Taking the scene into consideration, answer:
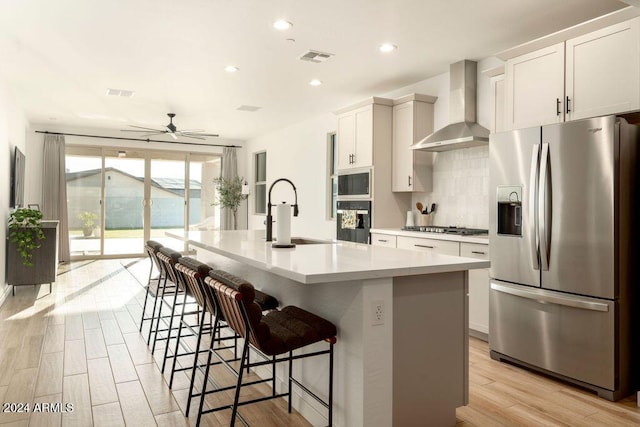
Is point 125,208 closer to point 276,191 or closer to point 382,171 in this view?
point 276,191

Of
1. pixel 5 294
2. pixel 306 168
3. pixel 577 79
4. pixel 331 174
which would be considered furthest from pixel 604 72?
pixel 5 294

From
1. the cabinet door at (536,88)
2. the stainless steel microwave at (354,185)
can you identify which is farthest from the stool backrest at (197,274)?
the stainless steel microwave at (354,185)

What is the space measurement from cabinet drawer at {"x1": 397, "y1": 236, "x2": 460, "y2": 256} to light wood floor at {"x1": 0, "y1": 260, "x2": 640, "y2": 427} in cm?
85

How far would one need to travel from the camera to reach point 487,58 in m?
4.52

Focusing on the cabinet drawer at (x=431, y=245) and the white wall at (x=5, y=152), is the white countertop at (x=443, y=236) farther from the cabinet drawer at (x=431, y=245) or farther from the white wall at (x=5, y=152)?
the white wall at (x=5, y=152)

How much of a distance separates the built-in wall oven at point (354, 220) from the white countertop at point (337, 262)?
2.29 m

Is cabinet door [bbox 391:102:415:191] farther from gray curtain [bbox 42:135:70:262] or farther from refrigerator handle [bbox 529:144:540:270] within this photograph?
gray curtain [bbox 42:135:70:262]

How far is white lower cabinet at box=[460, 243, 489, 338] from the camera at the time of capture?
3799 mm

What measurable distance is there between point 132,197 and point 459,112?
7.45 metres

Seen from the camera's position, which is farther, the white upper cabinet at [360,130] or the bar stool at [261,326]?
the white upper cabinet at [360,130]

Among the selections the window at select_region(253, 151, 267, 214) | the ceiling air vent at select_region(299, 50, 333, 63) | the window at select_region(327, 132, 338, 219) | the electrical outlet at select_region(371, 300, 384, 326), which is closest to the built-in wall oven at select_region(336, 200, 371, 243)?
the window at select_region(327, 132, 338, 219)

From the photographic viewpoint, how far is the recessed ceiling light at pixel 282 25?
144 inches

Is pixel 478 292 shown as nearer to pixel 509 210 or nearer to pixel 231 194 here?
pixel 509 210

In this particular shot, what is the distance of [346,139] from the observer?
5.72 m
